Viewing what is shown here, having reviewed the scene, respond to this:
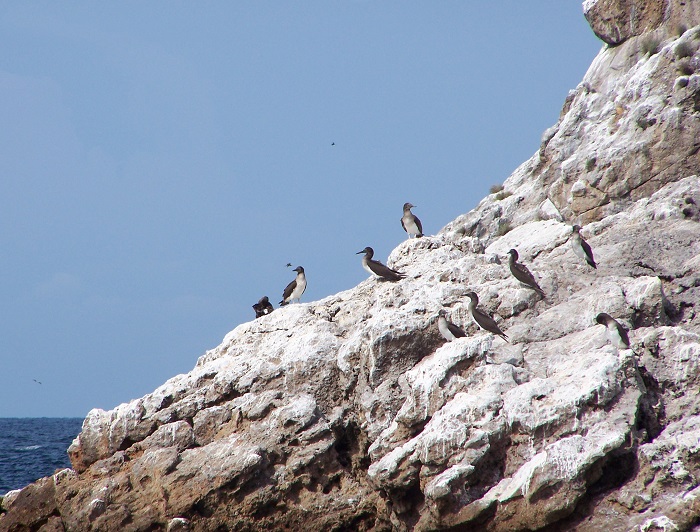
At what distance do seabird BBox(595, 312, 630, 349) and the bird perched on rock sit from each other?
10076 mm

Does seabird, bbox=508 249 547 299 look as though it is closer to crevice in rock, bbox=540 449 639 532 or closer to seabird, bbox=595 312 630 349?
seabird, bbox=595 312 630 349

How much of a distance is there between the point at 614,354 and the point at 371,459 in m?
5.53

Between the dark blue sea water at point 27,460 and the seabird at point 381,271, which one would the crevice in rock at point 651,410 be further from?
the dark blue sea water at point 27,460

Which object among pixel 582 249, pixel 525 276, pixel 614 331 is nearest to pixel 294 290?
pixel 525 276

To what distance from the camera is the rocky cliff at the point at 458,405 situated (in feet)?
47.5

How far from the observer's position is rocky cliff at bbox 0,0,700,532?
47.5 feet

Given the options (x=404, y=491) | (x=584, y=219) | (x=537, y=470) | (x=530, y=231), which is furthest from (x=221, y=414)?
(x=584, y=219)

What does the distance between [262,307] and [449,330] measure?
7.53 metres

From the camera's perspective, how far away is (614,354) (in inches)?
616

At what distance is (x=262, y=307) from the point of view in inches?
944

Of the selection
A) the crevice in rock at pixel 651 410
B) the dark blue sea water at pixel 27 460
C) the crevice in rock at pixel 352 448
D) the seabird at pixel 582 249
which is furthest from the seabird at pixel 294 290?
the dark blue sea water at pixel 27 460

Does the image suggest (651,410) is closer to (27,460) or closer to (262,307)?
(262,307)

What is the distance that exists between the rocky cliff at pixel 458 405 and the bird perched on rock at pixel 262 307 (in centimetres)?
190

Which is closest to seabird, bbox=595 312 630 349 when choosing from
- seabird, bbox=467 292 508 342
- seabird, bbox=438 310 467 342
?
seabird, bbox=467 292 508 342
